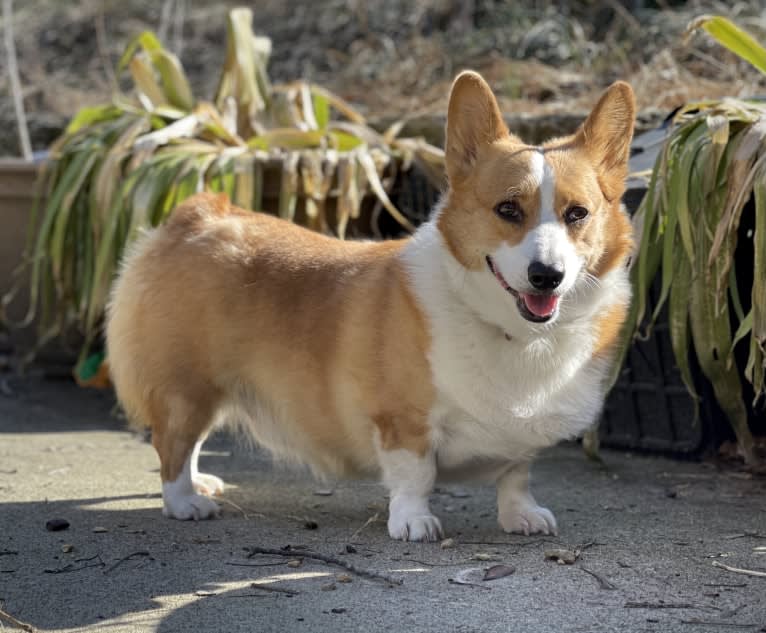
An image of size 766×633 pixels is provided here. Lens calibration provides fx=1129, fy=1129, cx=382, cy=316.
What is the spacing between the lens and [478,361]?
2.66 m

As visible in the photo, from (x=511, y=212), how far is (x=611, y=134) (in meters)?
0.39

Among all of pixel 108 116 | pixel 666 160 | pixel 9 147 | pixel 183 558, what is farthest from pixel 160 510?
pixel 9 147

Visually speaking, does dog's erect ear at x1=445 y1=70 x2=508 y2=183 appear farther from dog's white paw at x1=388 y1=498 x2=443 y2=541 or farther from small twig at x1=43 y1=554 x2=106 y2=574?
small twig at x1=43 y1=554 x2=106 y2=574

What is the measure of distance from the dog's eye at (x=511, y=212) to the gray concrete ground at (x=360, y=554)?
76 centimetres

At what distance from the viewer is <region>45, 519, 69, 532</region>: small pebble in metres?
2.76

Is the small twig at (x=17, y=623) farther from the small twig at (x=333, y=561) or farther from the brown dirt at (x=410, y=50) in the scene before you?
the brown dirt at (x=410, y=50)

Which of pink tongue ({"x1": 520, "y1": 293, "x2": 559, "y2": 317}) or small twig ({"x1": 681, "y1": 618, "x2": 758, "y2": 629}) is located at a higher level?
pink tongue ({"x1": 520, "y1": 293, "x2": 559, "y2": 317})

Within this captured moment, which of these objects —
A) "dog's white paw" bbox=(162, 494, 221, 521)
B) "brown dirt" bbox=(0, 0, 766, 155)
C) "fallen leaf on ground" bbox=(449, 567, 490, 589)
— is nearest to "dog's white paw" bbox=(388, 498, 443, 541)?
"fallen leaf on ground" bbox=(449, 567, 490, 589)

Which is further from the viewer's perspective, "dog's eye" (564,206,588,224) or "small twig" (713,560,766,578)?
"dog's eye" (564,206,588,224)

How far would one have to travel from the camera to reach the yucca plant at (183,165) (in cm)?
430

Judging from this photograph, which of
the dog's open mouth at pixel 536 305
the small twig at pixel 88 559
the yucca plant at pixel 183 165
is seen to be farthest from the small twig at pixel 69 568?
the yucca plant at pixel 183 165

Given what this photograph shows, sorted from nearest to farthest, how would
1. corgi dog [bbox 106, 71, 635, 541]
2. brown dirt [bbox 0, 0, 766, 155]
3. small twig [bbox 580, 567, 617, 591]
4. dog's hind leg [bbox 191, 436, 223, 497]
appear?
small twig [bbox 580, 567, 617, 591] → corgi dog [bbox 106, 71, 635, 541] → dog's hind leg [bbox 191, 436, 223, 497] → brown dirt [bbox 0, 0, 766, 155]

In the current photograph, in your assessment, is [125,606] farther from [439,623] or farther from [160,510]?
[160,510]

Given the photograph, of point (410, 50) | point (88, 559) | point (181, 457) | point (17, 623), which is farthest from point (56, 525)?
point (410, 50)
